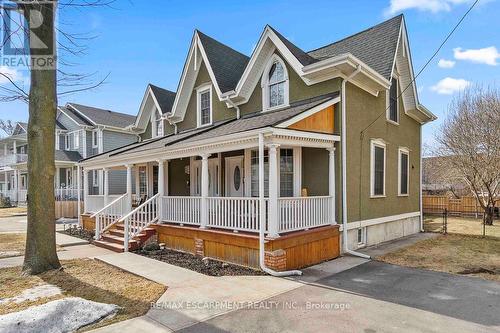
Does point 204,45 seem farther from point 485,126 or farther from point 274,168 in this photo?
point 485,126

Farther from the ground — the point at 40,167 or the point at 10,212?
the point at 40,167

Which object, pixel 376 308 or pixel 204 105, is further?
pixel 204 105

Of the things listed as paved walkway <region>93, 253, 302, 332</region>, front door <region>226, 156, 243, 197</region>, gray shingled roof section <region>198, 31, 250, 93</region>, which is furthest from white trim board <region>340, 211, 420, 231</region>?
gray shingled roof section <region>198, 31, 250, 93</region>

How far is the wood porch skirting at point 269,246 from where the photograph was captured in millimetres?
7609

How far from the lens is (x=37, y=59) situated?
7668 millimetres

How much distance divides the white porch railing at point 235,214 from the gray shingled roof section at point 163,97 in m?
8.45

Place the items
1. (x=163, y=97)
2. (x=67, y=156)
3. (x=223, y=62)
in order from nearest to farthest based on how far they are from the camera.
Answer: (x=223, y=62) < (x=163, y=97) < (x=67, y=156)

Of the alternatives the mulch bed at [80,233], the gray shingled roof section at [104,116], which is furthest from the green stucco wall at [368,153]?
the gray shingled roof section at [104,116]

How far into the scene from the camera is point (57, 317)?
466 centimetres

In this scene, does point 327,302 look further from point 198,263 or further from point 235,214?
point 198,263

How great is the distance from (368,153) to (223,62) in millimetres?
7283

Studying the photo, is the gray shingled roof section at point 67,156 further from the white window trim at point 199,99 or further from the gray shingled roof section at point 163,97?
the white window trim at point 199,99

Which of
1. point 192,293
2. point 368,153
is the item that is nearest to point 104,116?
point 368,153

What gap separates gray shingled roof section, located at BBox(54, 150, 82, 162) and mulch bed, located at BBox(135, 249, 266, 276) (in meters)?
18.8
